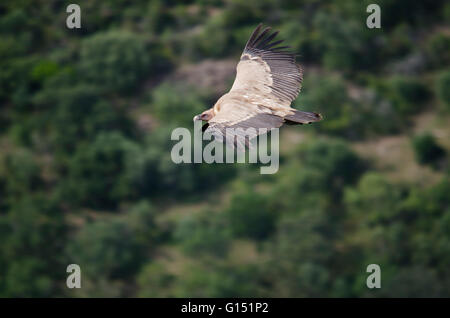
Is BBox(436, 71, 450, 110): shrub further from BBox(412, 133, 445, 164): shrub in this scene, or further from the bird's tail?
the bird's tail

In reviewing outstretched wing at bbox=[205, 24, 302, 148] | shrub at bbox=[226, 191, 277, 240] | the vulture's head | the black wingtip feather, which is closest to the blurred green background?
shrub at bbox=[226, 191, 277, 240]

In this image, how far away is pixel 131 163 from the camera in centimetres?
6288

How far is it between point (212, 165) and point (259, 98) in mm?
42018

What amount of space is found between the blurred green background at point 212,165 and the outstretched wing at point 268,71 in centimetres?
3218

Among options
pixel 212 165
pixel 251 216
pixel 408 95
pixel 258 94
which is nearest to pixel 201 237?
pixel 251 216

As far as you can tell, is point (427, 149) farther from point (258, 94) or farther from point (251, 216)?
point (258, 94)

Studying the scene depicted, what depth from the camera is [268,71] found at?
2048 cm

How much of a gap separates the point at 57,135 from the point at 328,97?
2192cm

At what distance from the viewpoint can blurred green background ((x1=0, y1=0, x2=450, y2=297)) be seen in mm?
54500
